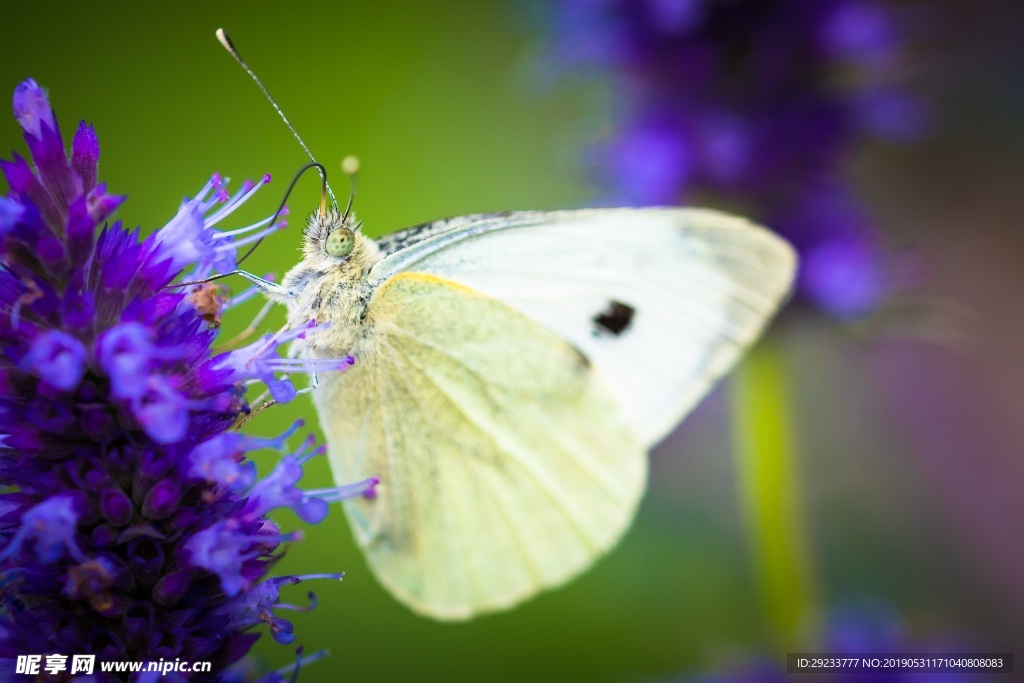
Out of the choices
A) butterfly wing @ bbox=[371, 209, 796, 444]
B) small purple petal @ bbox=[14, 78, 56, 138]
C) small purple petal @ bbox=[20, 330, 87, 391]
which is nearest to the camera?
small purple petal @ bbox=[20, 330, 87, 391]

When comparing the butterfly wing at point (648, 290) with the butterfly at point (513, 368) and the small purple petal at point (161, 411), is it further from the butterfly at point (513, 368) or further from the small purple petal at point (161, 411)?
the small purple petal at point (161, 411)

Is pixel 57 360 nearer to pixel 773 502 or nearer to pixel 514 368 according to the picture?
pixel 514 368

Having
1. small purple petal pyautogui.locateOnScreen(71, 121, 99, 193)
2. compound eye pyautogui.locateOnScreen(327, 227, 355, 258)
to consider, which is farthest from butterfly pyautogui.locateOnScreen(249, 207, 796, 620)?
small purple petal pyautogui.locateOnScreen(71, 121, 99, 193)

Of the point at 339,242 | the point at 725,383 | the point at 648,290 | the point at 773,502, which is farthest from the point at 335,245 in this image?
the point at 725,383

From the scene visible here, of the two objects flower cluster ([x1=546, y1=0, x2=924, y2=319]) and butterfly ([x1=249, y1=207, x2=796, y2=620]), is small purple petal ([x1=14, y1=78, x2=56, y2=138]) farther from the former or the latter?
flower cluster ([x1=546, y1=0, x2=924, y2=319])

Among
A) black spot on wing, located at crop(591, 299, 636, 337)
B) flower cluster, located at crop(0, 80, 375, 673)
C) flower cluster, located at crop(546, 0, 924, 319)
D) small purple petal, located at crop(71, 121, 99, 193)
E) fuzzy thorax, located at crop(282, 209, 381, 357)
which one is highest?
flower cluster, located at crop(546, 0, 924, 319)

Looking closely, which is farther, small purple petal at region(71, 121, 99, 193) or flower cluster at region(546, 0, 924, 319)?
flower cluster at region(546, 0, 924, 319)

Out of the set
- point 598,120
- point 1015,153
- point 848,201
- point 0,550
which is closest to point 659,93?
point 598,120

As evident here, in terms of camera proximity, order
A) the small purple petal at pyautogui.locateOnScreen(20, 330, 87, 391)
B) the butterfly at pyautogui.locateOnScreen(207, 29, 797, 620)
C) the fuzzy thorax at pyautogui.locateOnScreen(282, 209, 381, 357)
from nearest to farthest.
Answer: the small purple petal at pyautogui.locateOnScreen(20, 330, 87, 391) < the fuzzy thorax at pyautogui.locateOnScreen(282, 209, 381, 357) < the butterfly at pyautogui.locateOnScreen(207, 29, 797, 620)
